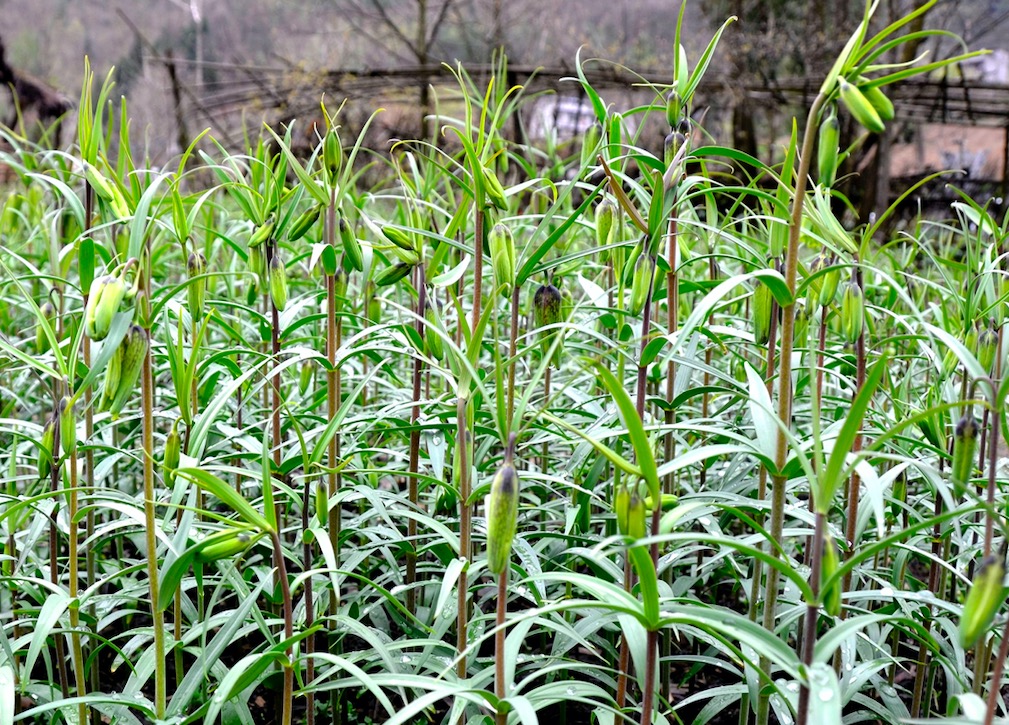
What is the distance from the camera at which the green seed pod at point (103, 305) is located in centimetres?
107

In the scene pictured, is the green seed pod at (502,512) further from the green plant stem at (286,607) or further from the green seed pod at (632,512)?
the green plant stem at (286,607)

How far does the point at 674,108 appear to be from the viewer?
147cm

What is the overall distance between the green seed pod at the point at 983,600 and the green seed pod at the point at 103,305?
100 centimetres

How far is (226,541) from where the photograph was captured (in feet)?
3.53

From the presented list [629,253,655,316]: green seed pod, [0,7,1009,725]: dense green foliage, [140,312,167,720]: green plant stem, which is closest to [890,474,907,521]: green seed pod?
[0,7,1009,725]: dense green foliage

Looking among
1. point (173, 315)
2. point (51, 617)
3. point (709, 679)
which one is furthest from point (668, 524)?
point (173, 315)

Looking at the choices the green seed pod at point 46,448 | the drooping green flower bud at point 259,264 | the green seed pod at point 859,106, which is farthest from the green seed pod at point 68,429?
the green seed pod at point 859,106

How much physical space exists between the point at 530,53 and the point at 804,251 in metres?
7.49

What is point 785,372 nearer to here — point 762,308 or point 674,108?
point 762,308

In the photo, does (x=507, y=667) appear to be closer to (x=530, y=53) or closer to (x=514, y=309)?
(x=514, y=309)

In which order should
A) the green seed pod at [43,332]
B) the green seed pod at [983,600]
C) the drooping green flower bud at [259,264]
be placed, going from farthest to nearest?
the green seed pod at [43,332], the drooping green flower bud at [259,264], the green seed pod at [983,600]

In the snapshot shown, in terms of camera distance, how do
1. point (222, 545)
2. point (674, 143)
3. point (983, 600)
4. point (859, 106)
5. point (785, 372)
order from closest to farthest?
1. point (983, 600)
2. point (859, 106)
3. point (222, 545)
4. point (785, 372)
5. point (674, 143)

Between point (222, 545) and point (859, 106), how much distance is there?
89 cm

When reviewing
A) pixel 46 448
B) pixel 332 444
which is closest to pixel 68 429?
pixel 46 448
